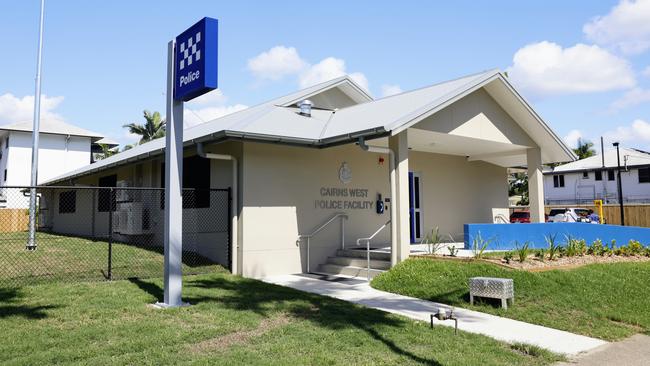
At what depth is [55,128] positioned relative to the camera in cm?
3719

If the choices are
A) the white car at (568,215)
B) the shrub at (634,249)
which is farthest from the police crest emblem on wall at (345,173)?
the white car at (568,215)

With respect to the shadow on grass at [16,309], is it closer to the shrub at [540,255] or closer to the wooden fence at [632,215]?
the shrub at [540,255]

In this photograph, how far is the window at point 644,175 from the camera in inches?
1549

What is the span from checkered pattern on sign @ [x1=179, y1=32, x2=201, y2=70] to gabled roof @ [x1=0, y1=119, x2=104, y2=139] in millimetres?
32114

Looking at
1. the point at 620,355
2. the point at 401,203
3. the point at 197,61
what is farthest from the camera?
the point at 401,203

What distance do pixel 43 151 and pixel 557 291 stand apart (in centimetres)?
3639

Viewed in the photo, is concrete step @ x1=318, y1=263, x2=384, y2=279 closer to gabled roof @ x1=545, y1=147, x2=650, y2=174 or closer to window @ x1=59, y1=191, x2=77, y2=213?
window @ x1=59, y1=191, x2=77, y2=213

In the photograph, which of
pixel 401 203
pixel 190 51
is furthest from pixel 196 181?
pixel 190 51

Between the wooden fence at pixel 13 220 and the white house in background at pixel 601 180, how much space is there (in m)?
41.6

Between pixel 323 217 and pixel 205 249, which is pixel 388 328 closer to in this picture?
pixel 323 217

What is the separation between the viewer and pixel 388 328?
6.57 metres

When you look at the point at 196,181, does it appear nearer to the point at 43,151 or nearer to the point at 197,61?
the point at 197,61

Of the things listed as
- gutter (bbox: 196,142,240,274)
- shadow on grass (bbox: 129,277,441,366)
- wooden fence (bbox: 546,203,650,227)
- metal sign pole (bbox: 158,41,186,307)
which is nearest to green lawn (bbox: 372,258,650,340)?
shadow on grass (bbox: 129,277,441,366)

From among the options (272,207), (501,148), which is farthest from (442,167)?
(272,207)
